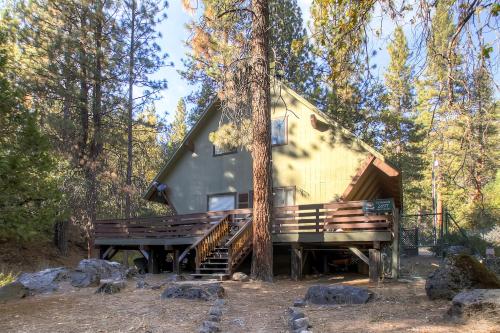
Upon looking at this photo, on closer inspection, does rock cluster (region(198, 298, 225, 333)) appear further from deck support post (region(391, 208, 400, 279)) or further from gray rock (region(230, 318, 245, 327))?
deck support post (region(391, 208, 400, 279))

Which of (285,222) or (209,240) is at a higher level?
(285,222)

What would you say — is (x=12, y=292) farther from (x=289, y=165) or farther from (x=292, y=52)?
(x=292, y=52)

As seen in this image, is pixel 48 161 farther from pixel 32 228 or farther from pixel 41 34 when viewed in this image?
pixel 41 34

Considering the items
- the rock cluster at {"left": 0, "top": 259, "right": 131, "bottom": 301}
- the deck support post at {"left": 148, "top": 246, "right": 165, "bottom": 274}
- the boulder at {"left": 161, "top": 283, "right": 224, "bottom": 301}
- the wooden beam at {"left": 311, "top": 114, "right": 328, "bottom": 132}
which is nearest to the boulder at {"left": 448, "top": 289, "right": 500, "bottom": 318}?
the boulder at {"left": 161, "top": 283, "right": 224, "bottom": 301}

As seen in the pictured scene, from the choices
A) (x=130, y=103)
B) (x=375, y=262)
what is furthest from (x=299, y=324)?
(x=130, y=103)

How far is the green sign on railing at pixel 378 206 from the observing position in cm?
1106

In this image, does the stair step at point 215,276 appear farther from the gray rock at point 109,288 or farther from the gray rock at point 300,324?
the gray rock at point 300,324

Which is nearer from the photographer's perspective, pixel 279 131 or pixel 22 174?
pixel 22 174

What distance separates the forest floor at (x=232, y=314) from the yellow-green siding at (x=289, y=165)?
16.8ft

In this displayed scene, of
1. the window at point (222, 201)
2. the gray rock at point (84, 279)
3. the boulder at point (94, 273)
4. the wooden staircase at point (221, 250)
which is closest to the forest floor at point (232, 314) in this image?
the gray rock at point (84, 279)

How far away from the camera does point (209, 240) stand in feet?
41.8

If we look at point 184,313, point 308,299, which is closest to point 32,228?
point 184,313

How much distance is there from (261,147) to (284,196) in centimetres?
448

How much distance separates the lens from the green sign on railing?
11.1 metres
